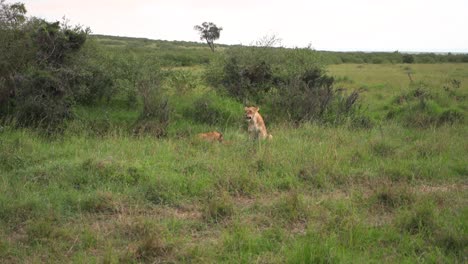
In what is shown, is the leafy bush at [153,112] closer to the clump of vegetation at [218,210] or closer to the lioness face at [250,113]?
the lioness face at [250,113]

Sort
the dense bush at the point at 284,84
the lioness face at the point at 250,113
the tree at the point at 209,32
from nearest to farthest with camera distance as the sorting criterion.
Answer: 1. the lioness face at the point at 250,113
2. the dense bush at the point at 284,84
3. the tree at the point at 209,32

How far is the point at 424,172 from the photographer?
6918 mm

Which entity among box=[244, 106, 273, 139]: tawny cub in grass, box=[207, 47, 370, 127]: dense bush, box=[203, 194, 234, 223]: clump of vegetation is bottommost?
box=[203, 194, 234, 223]: clump of vegetation

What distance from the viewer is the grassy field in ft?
14.1

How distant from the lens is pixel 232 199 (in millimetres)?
5676

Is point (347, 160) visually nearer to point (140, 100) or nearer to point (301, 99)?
point (301, 99)

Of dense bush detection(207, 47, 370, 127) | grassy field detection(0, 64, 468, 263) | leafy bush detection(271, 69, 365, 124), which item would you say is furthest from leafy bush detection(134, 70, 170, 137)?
leafy bush detection(271, 69, 365, 124)

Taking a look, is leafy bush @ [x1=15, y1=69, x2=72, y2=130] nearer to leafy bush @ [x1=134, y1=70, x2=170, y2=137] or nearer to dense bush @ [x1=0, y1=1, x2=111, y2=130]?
dense bush @ [x1=0, y1=1, x2=111, y2=130]

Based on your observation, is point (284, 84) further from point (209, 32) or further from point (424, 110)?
point (209, 32)

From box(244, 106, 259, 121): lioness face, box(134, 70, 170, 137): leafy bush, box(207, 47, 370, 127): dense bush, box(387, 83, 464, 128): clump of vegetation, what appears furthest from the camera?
box(207, 47, 370, 127): dense bush

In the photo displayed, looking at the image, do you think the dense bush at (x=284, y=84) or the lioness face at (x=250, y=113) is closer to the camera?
the lioness face at (x=250, y=113)

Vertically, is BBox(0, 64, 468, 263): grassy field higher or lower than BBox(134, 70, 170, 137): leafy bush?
lower

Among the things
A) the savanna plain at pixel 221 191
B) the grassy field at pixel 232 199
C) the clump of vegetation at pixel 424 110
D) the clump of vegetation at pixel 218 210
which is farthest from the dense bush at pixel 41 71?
the clump of vegetation at pixel 424 110

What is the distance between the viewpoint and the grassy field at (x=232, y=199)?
4285 mm
